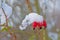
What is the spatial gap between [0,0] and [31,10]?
0.31 m

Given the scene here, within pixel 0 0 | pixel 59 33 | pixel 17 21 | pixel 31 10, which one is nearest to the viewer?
pixel 0 0

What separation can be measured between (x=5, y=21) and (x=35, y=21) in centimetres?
12

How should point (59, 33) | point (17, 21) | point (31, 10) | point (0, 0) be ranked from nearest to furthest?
1. point (0, 0)
2. point (31, 10)
3. point (17, 21)
4. point (59, 33)

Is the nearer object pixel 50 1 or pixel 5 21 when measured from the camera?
pixel 5 21

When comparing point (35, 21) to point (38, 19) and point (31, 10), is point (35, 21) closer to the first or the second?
point (38, 19)

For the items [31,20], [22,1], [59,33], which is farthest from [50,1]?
→ [31,20]

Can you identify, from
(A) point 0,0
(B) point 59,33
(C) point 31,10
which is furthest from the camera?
(B) point 59,33

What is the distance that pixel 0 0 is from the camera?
678 millimetres

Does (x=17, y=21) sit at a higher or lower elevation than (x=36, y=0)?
lower

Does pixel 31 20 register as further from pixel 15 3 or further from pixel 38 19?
pixel 15 3

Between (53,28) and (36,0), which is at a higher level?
(36,0)

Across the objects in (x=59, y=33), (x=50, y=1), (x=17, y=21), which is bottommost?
(x=59, y=33)

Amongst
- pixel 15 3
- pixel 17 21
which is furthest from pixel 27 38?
pixel 15 3

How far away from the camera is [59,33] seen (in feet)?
4.38
